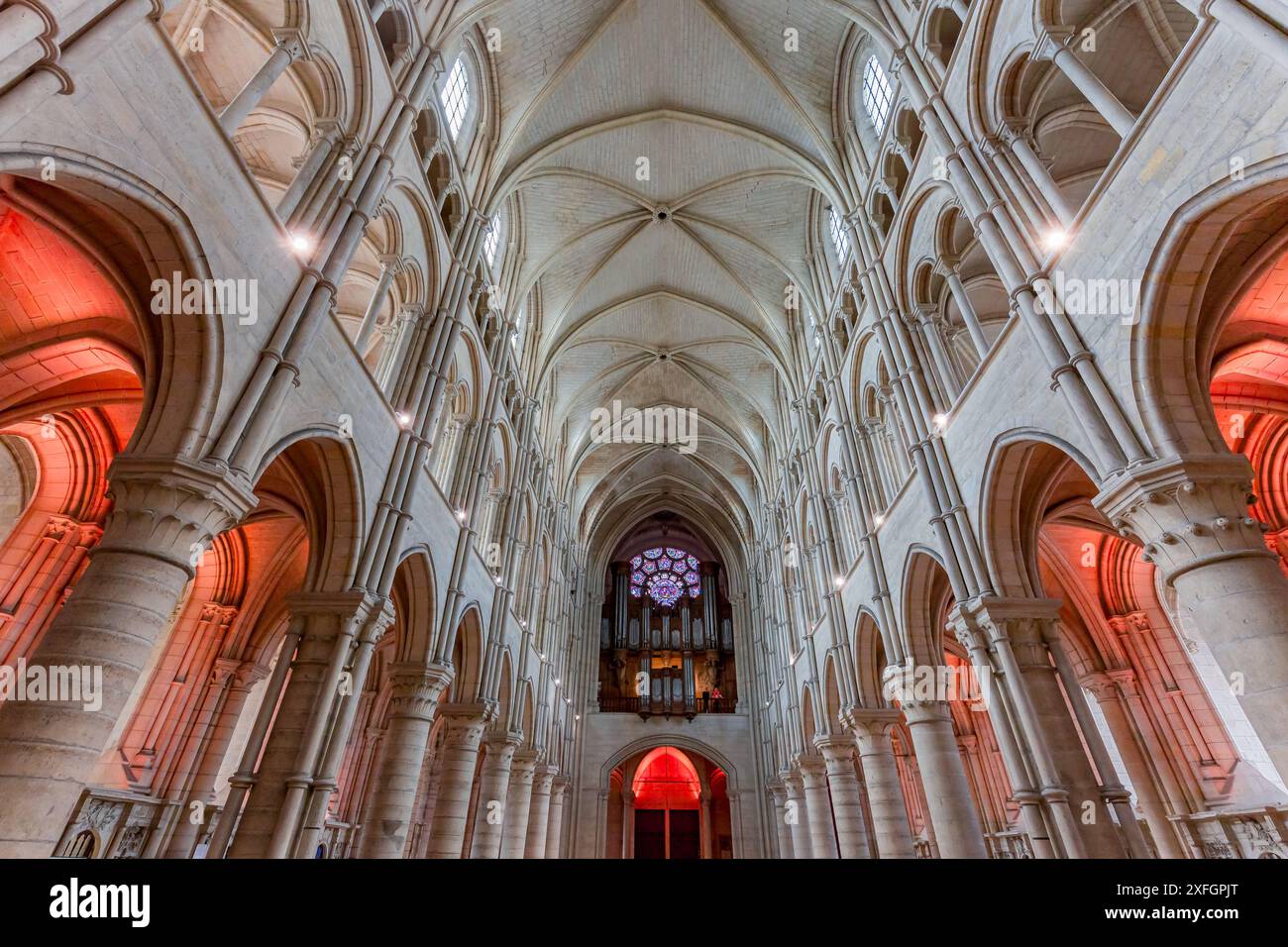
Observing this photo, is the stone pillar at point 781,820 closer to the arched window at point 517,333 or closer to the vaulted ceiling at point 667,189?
the vaulted ceiling at point 667,189

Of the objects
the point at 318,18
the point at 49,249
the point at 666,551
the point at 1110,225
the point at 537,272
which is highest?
the point at 666,551

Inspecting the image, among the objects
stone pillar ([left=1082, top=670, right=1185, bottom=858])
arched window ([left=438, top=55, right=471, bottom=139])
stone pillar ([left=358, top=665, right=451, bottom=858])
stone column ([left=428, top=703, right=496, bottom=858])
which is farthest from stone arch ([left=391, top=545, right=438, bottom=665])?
stone pillar ([left=1082, top=670, right=1185, bottom=858])

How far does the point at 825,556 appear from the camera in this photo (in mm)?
18500

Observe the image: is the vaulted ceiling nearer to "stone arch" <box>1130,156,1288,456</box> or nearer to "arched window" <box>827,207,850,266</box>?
"arched window" <box>827,207,850,266</box>

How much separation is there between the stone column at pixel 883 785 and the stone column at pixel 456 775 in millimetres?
8883

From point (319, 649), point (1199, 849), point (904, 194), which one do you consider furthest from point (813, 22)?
point (1199, 849)

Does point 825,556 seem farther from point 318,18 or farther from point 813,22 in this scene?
point 318,18

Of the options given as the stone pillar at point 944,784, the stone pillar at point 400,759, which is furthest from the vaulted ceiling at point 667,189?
the stone pillar at point 944,784

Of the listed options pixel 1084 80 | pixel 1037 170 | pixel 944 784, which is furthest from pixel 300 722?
pixel 1084 80

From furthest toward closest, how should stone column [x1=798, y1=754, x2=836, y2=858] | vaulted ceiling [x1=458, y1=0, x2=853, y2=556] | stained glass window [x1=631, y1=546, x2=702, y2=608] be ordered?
stained glass window [x1=631, y1=546, x2=702, y2=608], stone column [x1=798, y1=754, x2=836, y2=858], vaulted ceiling [x1=458, y1=0, x2=853, y2=556]

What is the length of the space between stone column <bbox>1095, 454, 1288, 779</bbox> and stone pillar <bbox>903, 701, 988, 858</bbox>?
6.23m

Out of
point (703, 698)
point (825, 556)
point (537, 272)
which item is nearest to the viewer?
point (825, 556)

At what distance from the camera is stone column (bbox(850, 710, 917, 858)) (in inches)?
534
